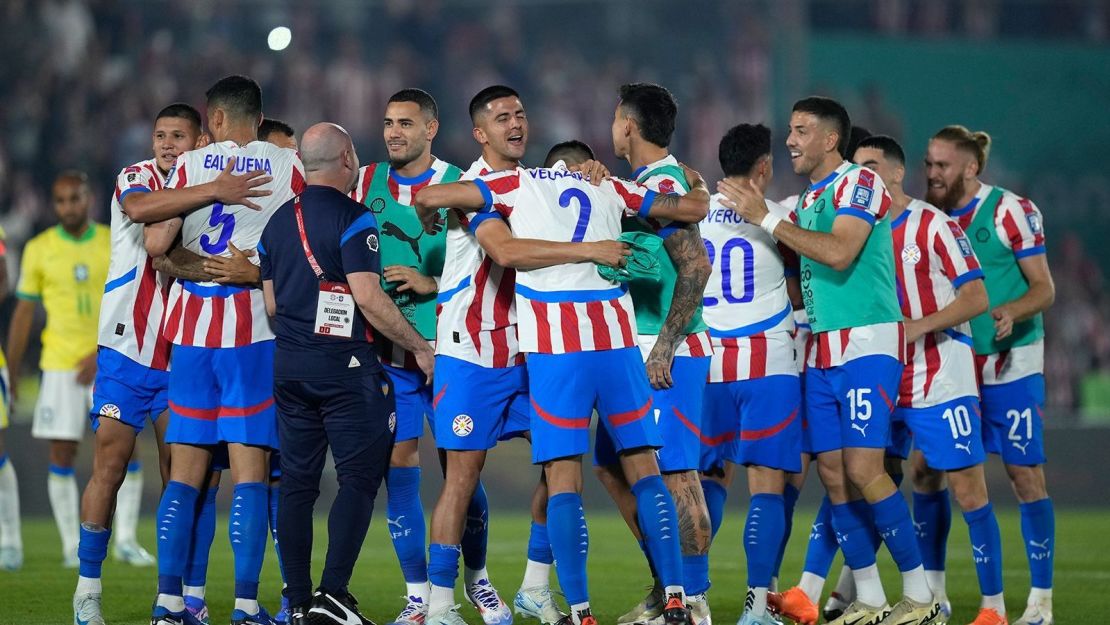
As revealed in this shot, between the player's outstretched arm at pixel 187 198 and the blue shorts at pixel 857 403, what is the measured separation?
308 centimetres

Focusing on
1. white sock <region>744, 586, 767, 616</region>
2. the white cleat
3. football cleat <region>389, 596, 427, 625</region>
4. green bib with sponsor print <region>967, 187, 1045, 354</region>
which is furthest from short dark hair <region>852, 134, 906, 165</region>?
the white cleat

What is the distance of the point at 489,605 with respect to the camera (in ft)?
22.7

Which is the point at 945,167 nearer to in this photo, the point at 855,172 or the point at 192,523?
the point at 855,172

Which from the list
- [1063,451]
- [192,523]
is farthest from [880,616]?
[1063,451]

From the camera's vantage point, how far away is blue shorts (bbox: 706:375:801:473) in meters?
6.76

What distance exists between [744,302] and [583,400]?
4.72 ft

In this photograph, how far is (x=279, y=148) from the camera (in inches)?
261

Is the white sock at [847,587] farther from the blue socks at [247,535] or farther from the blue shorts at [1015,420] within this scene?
the blue socks at [247,535]

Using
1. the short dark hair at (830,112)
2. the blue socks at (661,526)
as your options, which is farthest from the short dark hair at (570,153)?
the blue socks at (661,526)

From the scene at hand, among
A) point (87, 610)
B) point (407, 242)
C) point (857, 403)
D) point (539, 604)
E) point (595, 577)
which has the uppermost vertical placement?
point (407, 242)

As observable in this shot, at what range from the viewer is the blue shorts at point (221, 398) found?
630 cm

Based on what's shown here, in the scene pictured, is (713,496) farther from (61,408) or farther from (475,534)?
(61,408)

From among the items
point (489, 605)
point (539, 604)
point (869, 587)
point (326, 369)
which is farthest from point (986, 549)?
point (326, 369)

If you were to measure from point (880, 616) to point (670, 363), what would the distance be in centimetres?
174
